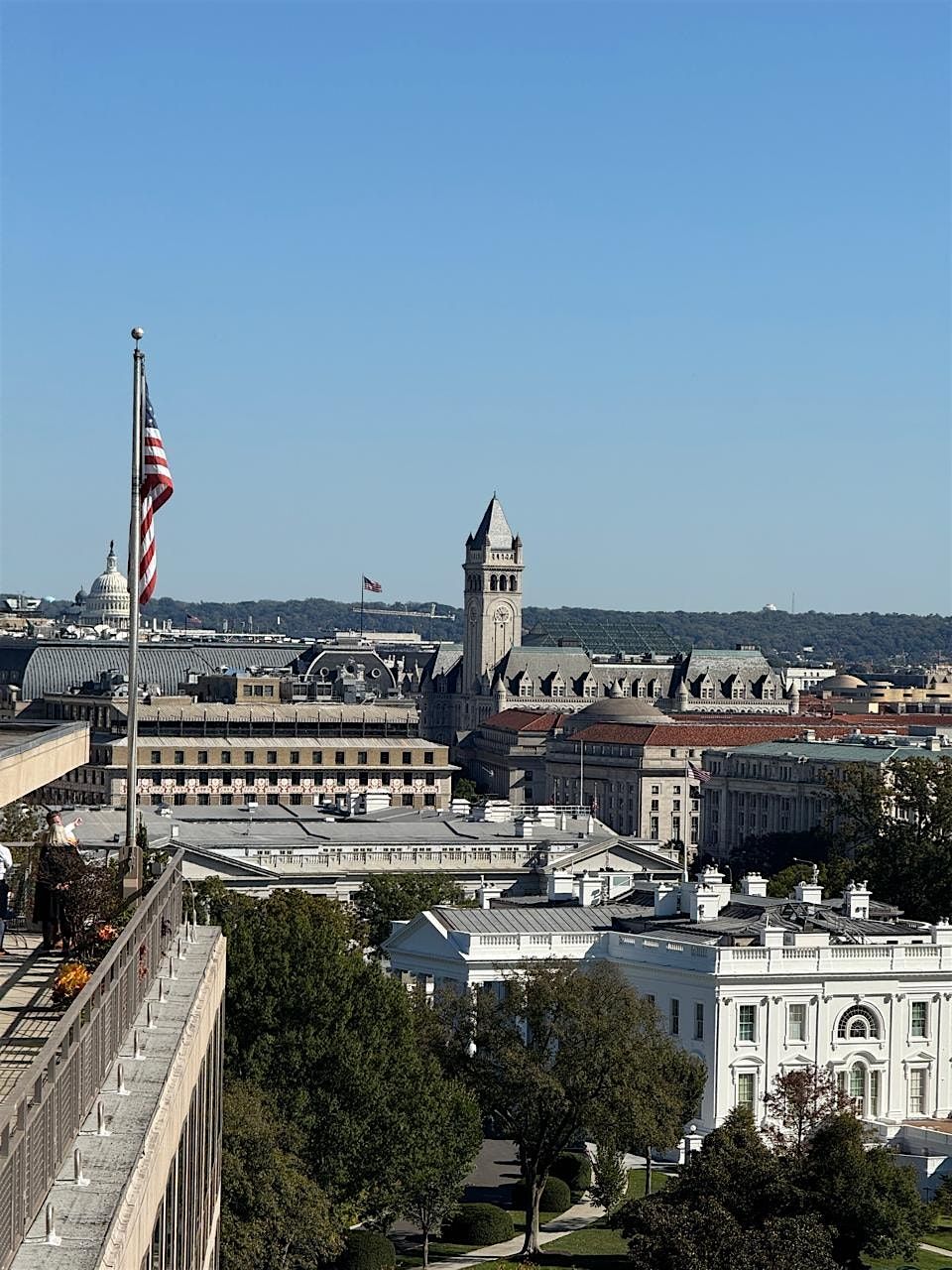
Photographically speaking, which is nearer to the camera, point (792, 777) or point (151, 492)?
point (151, 492)

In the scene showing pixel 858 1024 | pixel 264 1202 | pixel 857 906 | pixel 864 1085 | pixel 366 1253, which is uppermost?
pixel 857 906

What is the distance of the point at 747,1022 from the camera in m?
74.6

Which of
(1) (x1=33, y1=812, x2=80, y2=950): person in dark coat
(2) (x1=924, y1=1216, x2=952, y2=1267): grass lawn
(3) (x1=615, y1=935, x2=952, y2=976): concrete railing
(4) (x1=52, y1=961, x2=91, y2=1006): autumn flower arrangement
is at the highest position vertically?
(1) (x1=33, y1=812, x2=80, y2=950): person in dark coat

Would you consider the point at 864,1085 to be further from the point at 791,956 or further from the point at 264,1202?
the point at 264,1202

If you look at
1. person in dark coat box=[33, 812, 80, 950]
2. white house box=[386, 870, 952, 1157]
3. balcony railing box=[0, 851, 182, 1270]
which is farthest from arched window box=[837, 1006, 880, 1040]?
balcony railing box=[0, 851, 182, 1270]

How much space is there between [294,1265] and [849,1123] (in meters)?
14.6

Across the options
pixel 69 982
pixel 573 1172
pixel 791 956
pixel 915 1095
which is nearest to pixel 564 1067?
pixel 573 1172

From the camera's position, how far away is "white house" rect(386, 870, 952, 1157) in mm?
74312

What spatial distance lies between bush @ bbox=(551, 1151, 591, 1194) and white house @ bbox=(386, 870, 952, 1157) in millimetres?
4762

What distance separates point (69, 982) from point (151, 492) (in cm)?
1357

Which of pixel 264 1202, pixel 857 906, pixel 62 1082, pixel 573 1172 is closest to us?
pixel 62 1082

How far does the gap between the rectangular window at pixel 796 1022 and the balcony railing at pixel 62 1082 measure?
55857mm

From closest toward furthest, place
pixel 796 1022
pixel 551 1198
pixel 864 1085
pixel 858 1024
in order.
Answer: pixel 551 1198 < pixel 796 1022 < pixel 864 1085 < pixel 858 1024

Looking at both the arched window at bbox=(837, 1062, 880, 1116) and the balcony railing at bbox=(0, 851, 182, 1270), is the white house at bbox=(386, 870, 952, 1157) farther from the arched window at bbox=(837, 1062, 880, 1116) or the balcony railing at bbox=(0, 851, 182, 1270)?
the balcony railing at bbox=(0, 851, 182, 1270)
